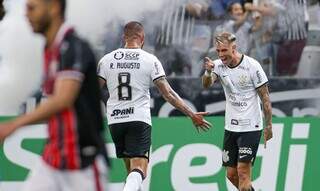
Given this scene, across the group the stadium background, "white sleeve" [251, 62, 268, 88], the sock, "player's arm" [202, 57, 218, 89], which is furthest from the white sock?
the stadium background

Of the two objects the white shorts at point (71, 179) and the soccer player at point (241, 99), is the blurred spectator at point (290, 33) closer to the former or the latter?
the soccer player at point (241, 99)

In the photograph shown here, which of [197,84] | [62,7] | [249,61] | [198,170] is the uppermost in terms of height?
[62,7]

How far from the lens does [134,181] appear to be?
8391 millimetres

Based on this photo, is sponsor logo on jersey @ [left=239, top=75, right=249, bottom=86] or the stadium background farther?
the stadium background

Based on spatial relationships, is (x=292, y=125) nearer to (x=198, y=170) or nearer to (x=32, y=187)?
(x=198, y=170)

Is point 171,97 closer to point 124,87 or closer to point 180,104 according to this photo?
point 180,104

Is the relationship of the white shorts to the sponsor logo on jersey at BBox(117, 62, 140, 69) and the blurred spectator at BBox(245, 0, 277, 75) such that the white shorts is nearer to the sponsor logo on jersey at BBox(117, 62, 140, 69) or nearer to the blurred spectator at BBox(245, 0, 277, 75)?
the sponsor logo on jersey at BBox(117, 62, 140, 69)

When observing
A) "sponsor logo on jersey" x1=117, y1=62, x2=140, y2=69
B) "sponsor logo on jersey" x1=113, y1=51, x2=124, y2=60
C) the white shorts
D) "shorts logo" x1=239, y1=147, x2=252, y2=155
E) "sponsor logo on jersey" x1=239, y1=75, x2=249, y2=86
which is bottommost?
"shorts logo" x1=239, y1=147, x2=252, y2=155

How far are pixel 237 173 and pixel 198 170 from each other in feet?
3.75

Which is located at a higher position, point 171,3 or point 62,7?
point 62,7

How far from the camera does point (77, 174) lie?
189 inches

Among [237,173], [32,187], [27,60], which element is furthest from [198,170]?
[32,187]

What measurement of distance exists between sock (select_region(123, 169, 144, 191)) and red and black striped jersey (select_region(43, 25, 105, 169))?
3.48m

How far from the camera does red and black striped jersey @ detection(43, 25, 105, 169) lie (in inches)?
187
